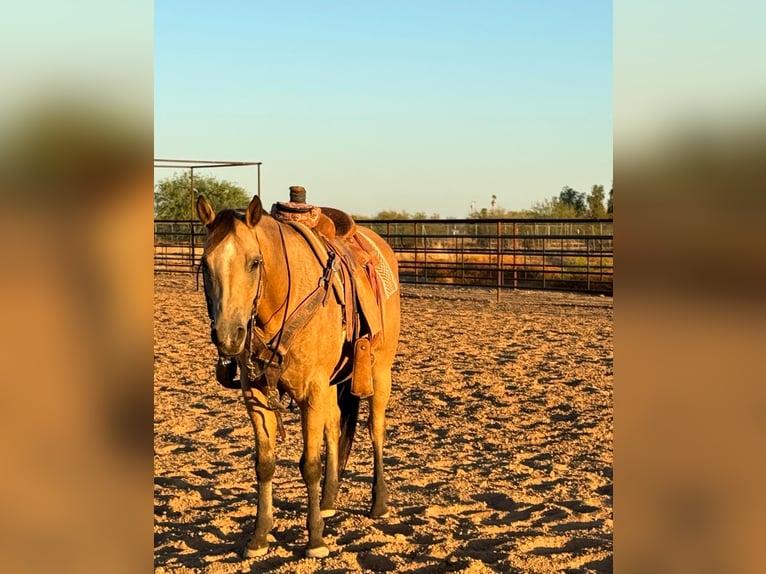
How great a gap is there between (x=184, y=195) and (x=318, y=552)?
31.6m

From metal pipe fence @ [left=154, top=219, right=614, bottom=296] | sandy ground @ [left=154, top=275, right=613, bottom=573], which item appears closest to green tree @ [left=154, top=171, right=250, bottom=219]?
metal pipe fence @ [left=154, top=219, right=614, bottom=296]

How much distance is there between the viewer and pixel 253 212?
9.88 feet

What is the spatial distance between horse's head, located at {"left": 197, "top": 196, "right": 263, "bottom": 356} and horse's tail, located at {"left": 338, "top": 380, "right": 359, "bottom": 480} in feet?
4.42

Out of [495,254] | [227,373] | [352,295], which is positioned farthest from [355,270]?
[495,254]

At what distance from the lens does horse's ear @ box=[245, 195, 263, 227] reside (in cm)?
297

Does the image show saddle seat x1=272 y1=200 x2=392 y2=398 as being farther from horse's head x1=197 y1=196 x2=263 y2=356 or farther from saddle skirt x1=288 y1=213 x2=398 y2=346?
horse's head x1=197 y1=196 x2=263 y2=356

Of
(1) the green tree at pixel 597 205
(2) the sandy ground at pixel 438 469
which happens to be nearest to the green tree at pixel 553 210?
(1) the green tree at pixel 597 205

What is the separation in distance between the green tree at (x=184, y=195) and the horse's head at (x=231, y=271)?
24.3 metres
